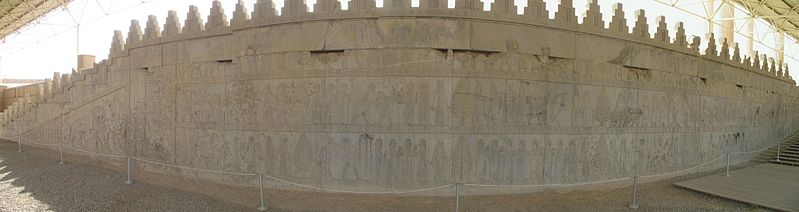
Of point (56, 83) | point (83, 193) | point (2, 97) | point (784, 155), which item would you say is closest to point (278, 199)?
point (83, 193)

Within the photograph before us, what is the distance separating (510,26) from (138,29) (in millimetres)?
10035

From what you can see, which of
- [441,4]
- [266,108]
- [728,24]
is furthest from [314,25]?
[728,24]

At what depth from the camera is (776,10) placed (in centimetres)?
2038

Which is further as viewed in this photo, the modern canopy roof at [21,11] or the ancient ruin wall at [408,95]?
the modern canopy roof at [21,11]

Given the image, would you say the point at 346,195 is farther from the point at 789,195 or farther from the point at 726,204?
the point at 789,195

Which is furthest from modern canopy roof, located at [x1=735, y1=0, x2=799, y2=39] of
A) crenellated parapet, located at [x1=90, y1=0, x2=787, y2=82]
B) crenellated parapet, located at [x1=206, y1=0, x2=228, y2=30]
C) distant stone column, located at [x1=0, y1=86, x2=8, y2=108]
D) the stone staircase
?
distant stone column, located at [x1=0, y1=86, x2=8, y2=108]

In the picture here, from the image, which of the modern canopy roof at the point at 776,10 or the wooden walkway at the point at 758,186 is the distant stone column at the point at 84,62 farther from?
the modern canopy roof at the point at 776,10

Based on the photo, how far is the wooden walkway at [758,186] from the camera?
24.9ft

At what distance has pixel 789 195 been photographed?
8070mm

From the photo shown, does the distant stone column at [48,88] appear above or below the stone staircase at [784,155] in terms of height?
above

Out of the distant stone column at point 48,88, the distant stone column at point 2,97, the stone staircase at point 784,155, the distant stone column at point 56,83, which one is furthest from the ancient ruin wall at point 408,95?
the distant stone column at point 2,97

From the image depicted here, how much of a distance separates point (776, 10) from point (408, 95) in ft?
82.9

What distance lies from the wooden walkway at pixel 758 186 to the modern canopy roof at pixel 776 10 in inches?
495

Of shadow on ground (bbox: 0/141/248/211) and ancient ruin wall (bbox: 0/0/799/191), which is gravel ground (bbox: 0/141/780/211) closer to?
shadow on ground (bbox: 0/141/248/211)
